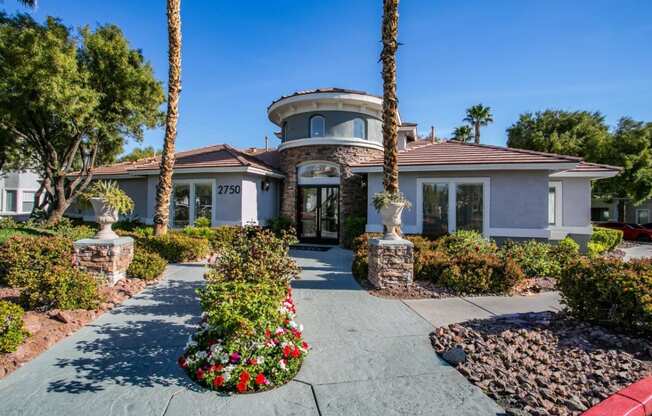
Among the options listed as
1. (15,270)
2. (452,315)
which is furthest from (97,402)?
(15,270)

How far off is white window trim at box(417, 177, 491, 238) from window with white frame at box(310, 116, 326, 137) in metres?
5.35

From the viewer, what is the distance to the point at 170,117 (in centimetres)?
1042

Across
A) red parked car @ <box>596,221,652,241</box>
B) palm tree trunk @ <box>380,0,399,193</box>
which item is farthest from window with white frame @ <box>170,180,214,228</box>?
red parked car @ <box>596,221,652,241</box>

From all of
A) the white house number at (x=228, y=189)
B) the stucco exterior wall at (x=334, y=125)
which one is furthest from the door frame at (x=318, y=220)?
the white house number at (x=228, y=189)

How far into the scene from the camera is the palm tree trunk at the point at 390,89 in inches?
335

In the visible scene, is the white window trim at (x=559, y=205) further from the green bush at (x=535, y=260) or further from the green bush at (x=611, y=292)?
the green bush at (x=611, y=292)

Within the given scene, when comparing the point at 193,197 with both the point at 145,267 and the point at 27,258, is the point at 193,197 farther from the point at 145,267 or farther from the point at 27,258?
the point at 27,258

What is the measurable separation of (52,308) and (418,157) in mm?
12086

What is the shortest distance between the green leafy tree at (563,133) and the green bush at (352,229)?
79.5 feet

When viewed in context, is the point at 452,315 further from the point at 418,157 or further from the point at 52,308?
the point at 418,157

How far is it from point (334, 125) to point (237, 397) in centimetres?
1338

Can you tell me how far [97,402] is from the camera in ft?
10.6

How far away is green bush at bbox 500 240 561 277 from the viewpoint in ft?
29.9

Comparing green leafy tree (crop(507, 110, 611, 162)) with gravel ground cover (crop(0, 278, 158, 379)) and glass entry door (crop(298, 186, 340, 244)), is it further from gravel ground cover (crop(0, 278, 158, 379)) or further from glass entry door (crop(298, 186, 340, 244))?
gravel ground cover (crop(0, 278, 158, 379))
